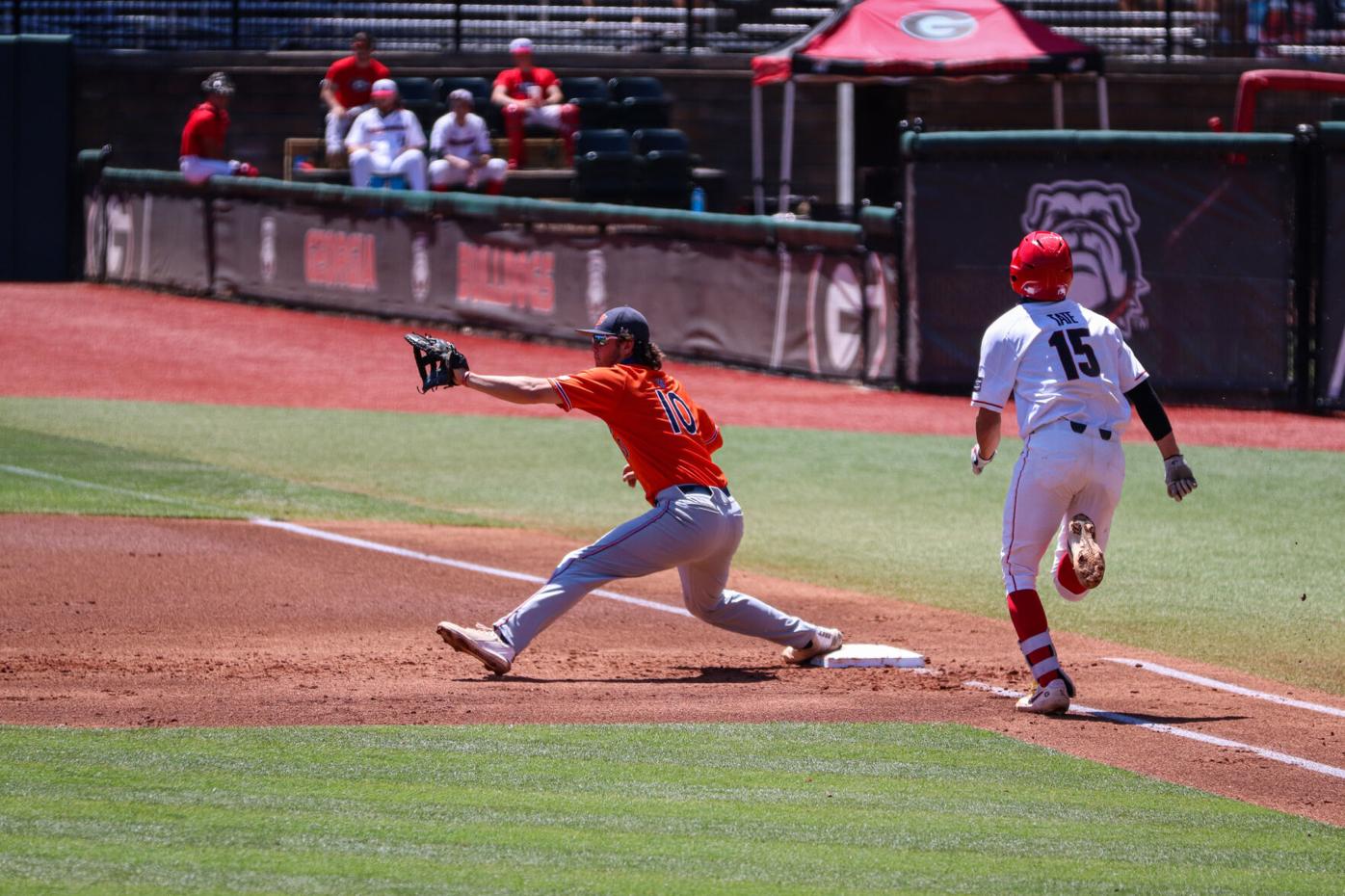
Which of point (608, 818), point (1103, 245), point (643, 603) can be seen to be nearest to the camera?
point (608, 818)

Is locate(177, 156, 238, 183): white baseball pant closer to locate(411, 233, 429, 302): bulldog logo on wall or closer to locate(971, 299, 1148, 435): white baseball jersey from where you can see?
locate(411, 233, 429, 302): bulldog logo on wall

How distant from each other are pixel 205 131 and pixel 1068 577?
1713 centimetres

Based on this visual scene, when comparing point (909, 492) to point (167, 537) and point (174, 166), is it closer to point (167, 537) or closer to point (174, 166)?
point (167, 537)

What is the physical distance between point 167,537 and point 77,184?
579 inches

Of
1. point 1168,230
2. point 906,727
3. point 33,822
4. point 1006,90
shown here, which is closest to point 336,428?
point 1168,230

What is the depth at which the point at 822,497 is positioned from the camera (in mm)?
13023

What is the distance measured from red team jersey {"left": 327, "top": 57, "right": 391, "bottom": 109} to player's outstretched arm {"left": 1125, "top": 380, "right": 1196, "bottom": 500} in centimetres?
1663

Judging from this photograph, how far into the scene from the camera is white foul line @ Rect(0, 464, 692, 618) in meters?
9.90

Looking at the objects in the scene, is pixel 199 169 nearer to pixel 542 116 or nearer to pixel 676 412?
pixel 542 116

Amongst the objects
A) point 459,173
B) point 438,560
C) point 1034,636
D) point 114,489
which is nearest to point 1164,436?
point 1034,636

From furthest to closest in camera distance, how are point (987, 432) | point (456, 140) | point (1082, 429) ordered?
point (456, 140) → point (987, 432) → point (1082, 429)

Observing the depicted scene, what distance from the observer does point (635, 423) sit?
7.50 meters

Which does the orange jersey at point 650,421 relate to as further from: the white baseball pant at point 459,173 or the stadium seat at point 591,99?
the stadium seat at point 591,99

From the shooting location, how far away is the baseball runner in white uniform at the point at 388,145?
21328 mm
